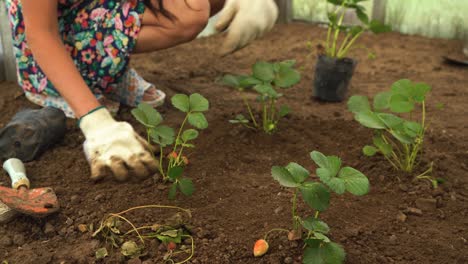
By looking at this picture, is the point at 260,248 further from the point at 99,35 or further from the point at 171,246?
the point at 99,35

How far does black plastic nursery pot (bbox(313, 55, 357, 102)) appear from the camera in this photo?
2.19 metres

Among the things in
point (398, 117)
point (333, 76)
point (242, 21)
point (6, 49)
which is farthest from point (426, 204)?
point (6, 49)

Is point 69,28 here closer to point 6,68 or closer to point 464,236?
point 6,68

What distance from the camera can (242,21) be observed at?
1.77m

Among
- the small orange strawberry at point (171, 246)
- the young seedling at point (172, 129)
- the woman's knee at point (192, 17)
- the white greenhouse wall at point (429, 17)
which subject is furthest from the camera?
the white greenhouse wall at point (429, 17)

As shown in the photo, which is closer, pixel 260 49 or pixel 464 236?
pixel 464 236

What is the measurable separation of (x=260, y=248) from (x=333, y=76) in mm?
1170

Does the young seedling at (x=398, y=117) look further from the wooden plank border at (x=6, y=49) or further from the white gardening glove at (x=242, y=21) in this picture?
the wooden plank border at (x=6, y=49)

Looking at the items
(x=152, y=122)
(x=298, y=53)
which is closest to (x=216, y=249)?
(x=152, y=122)

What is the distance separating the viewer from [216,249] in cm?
122

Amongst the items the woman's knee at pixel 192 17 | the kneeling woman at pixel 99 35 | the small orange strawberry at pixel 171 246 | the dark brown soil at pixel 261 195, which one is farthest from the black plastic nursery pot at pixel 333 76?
the small orange strawberry at pixel 171 246

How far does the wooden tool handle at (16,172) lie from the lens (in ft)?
4.75

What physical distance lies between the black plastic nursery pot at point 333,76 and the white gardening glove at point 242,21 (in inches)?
17.5

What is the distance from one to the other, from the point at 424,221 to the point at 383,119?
276 mm
